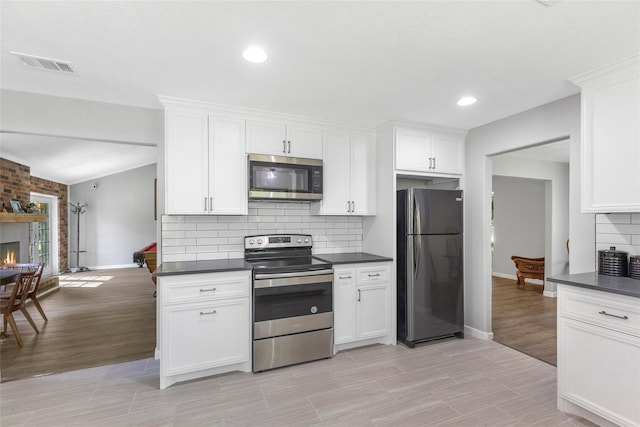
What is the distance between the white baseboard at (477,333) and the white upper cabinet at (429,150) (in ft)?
6.07

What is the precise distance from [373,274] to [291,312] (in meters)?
0.97

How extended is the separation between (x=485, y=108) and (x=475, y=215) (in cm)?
122

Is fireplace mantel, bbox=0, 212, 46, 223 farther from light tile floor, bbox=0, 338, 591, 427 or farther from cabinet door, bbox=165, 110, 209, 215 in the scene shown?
cabinet door, bbox=165, 110, 209, 215

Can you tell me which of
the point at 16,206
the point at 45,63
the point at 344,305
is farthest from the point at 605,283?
the point at 16,206

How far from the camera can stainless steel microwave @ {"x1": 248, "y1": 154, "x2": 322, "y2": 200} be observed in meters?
3.09

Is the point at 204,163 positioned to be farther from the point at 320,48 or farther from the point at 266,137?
the point at 320,48

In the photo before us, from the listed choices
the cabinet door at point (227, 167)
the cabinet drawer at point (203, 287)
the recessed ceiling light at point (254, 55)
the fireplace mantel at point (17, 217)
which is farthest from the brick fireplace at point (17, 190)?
the recessed ceiling light at point (254, 55)

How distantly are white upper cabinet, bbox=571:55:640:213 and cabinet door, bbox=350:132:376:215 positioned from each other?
192 centimetres

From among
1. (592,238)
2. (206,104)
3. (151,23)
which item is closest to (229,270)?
(206,104)

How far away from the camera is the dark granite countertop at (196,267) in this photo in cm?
253

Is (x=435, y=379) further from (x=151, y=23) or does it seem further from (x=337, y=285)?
(x=151, y=23)

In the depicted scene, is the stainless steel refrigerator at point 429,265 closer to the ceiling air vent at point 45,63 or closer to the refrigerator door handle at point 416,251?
the refrigerator door handle at point 416,251

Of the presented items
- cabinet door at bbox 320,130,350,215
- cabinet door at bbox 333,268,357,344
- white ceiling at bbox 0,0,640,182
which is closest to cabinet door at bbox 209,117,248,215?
white ceiling at bbox 0,0,640,182

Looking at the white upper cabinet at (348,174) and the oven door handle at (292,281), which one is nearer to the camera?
the oven door handle at (292,281)
